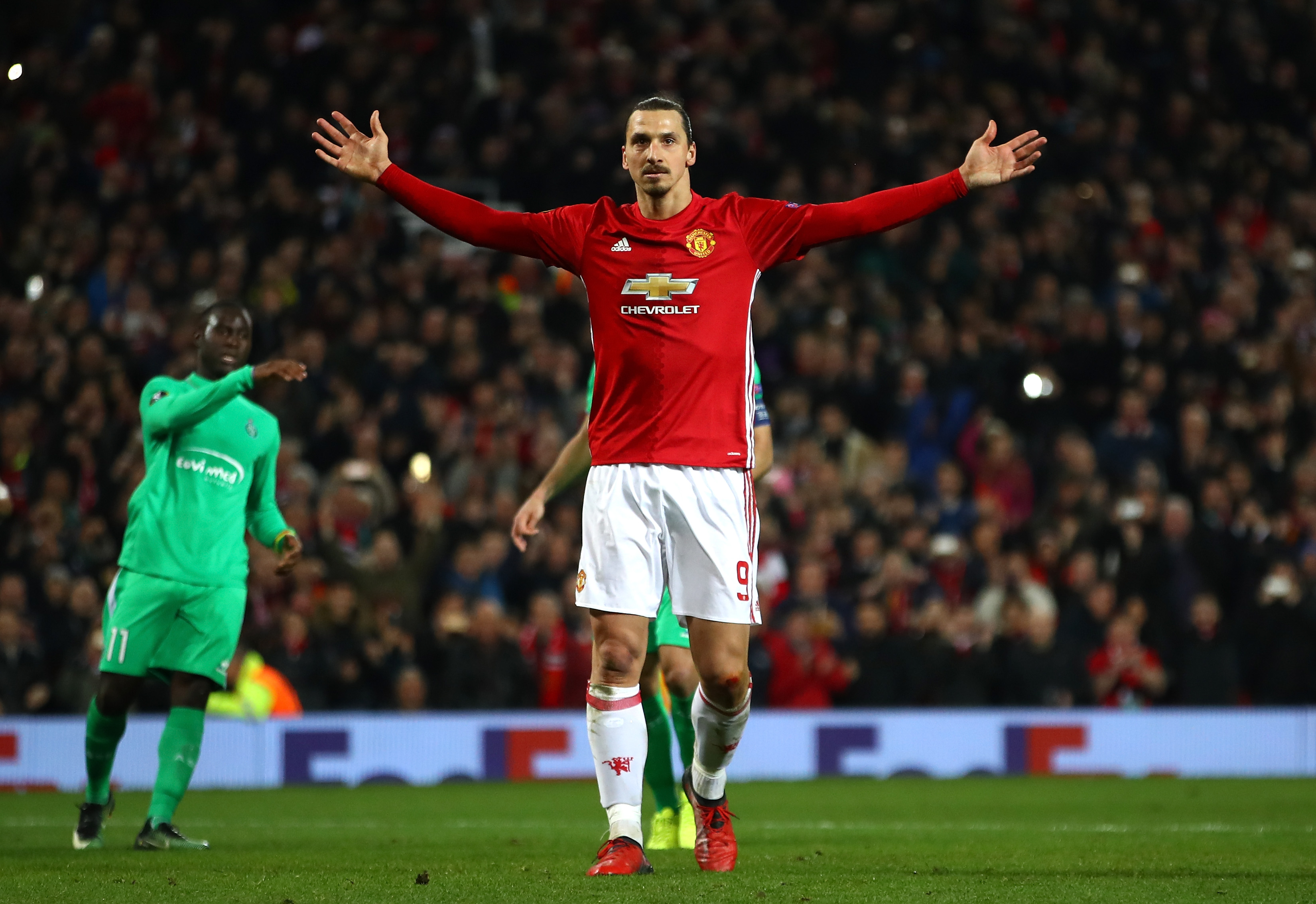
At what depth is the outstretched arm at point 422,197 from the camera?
6.21m

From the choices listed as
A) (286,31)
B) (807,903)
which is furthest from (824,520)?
(807,903)

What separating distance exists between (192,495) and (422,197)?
93.8 inches

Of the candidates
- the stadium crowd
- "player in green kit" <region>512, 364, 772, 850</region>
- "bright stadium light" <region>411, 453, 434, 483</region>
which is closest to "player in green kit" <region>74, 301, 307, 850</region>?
"player in green kit" <region>512, 364, 772, 850</region>

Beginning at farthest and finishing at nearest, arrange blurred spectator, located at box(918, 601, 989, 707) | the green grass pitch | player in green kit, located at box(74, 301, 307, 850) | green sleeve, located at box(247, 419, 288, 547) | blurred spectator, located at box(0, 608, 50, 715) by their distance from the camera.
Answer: blurred spectator, located at box(918, 601, 989, 707)
blurred spectator, located at box(0, 608, 50, 715)
green sleeve, located at box(247, 419, 288, 547)
player in green kit, located at box(74, 301, 307, 850)
the green grass pitch

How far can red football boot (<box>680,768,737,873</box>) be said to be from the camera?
20.9 ft

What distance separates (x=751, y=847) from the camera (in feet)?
25.8

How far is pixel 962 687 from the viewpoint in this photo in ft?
48.7

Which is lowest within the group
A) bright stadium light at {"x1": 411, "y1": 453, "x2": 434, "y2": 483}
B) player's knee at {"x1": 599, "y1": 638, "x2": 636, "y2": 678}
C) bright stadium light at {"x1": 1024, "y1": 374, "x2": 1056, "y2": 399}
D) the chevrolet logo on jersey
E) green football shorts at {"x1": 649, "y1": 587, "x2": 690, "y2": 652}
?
player's knee at {"x1": 599, "y1": 638, "x2": 636, "y2": 678}

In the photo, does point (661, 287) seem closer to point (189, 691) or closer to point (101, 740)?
point (189, 691)

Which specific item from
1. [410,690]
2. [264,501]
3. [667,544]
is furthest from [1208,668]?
[667,544]

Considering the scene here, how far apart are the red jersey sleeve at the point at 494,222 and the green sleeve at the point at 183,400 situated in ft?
4.73

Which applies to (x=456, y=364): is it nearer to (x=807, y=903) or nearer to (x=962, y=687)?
(x=962, y=687)

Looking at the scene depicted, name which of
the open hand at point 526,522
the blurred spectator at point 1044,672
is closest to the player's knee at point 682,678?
the open hand at point 526,522

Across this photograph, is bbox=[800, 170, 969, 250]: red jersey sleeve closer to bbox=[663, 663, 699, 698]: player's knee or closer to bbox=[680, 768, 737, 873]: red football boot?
bbox=[680, 768, 737, 873]: red football boot
